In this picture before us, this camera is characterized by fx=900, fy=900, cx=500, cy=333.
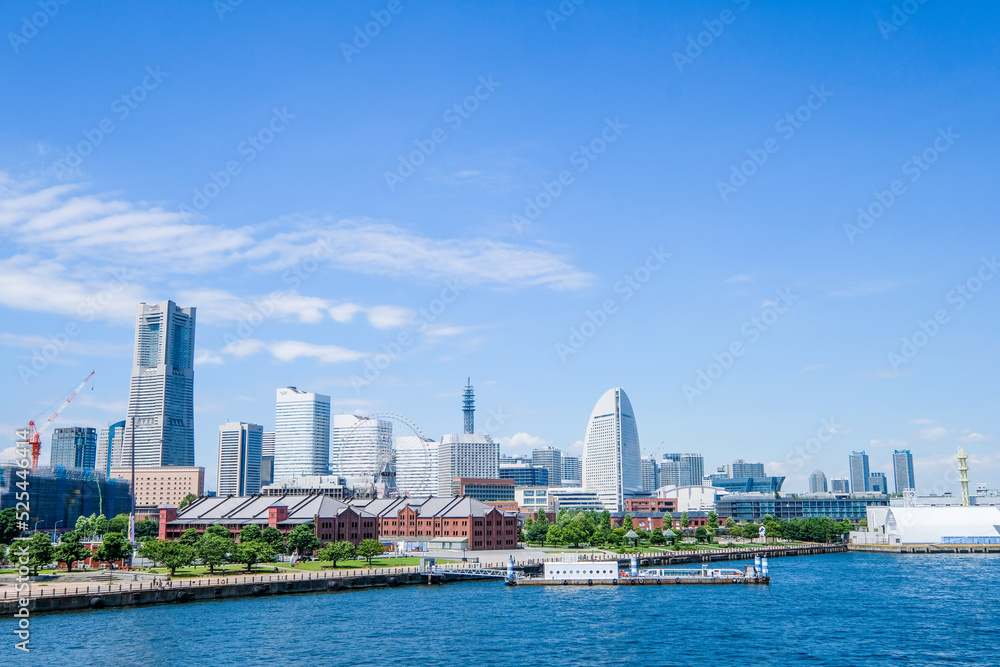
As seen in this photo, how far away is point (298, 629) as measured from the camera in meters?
84.6

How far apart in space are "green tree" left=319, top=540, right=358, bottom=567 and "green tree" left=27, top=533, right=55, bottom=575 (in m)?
36.7

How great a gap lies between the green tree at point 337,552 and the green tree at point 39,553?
121 feet

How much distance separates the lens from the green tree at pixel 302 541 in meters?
141

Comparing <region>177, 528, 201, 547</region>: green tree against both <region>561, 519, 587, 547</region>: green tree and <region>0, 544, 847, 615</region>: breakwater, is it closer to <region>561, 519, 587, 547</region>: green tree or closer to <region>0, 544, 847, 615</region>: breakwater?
<region>0, 544, 847, 615</region>: breakwater

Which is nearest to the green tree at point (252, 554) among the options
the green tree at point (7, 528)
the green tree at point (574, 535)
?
the green tree at point (7, 528)

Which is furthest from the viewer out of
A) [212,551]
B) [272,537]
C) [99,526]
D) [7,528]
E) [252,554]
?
[99,526]

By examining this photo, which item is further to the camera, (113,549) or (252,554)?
(252,554)

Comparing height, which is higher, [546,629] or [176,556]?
[176,556]


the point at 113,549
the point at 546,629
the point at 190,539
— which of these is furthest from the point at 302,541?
the point at 546,629

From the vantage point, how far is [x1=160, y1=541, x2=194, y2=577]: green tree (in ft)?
373

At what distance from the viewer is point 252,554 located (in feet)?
398

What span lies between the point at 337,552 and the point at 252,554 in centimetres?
1362

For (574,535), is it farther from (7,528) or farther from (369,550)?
(7,528)

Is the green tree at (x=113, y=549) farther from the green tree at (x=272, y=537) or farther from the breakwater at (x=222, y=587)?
the green tree at (x=272, y=537)
